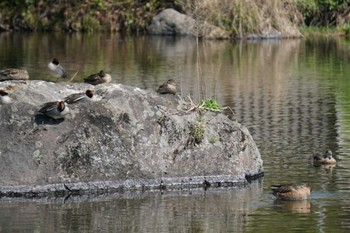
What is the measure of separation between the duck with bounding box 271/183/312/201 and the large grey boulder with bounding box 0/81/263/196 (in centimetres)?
124

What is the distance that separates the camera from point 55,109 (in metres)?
18.0

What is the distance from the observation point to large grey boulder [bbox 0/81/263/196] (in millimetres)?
18016

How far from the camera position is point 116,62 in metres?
43.4

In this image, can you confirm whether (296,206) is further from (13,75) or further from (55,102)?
(13,75)

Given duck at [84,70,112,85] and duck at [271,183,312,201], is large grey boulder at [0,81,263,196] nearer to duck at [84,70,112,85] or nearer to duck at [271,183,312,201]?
duck at [271,183,312,201]

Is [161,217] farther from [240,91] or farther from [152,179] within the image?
[240,91]

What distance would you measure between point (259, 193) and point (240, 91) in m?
15.4

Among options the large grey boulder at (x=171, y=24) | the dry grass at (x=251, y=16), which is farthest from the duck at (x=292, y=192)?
the large grey boulder at (x=171, y=24)

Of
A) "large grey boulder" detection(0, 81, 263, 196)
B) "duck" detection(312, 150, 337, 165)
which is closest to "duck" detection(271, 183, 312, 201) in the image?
"large grey boulder" detection(0, 81, 263, 196)

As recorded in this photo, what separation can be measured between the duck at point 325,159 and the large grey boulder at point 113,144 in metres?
1.77

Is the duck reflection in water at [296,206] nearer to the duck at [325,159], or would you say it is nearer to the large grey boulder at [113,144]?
the large grey boulder at [113,144]

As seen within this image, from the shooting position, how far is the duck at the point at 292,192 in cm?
1756

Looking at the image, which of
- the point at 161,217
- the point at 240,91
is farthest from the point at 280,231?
the point at 240,91

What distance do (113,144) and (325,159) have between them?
4.19 m
